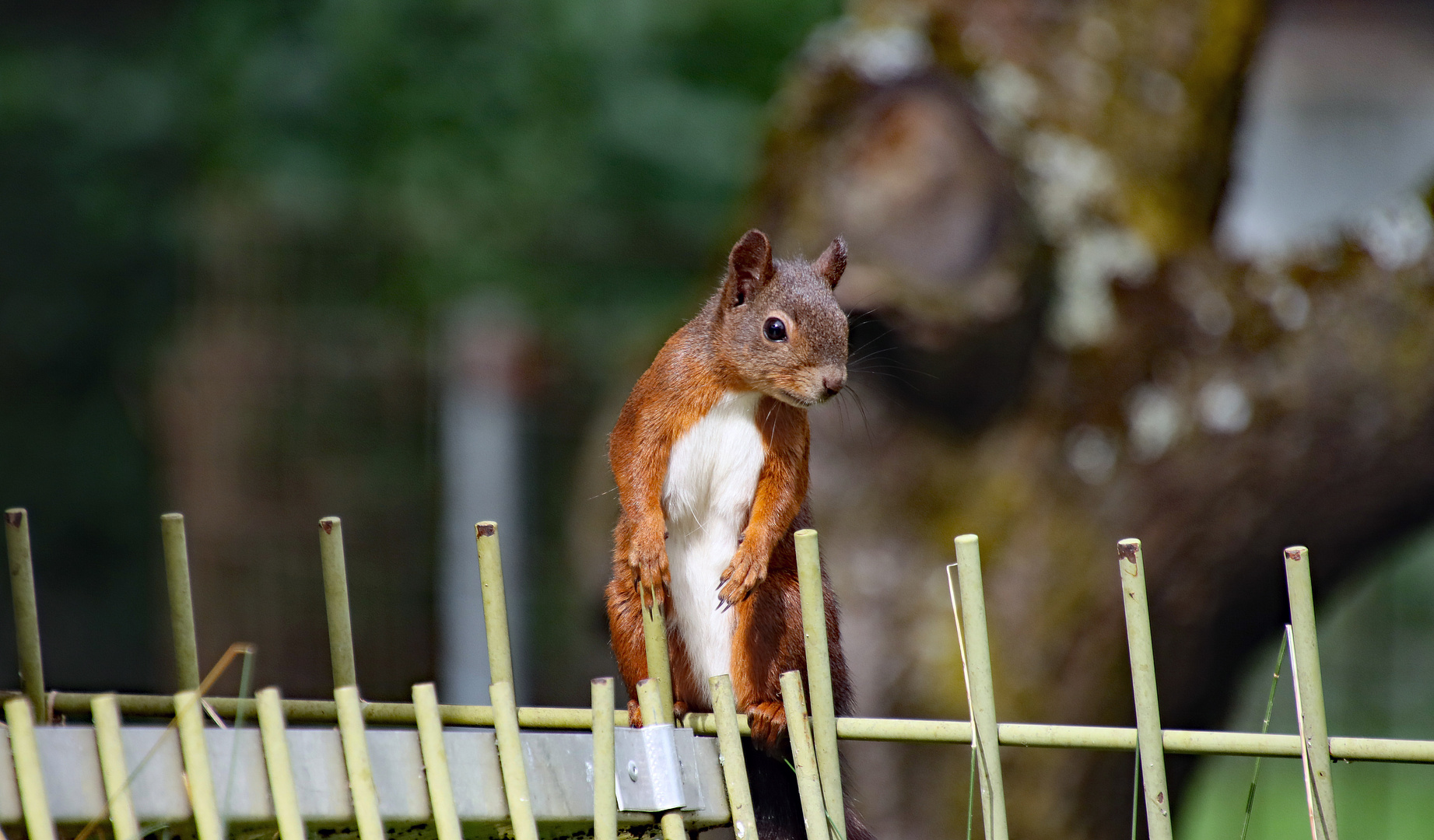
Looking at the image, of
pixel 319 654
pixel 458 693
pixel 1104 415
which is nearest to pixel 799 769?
pixel 1104 415

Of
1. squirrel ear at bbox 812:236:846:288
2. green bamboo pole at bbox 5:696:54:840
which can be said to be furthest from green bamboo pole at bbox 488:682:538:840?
squirrel ear at bbox 812:236:846:288

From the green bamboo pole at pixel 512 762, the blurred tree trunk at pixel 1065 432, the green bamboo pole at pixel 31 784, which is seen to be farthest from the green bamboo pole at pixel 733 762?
the blurred tree trunk at pixel 1065 432

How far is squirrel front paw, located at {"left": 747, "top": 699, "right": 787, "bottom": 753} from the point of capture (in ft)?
5.04

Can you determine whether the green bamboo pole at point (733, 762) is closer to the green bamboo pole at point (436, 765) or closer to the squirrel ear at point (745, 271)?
the green bamboo pole at point (436, 765)

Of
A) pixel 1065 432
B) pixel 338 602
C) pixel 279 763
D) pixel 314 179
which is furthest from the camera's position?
pixel 314 179

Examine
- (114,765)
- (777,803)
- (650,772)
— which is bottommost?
(777,803)

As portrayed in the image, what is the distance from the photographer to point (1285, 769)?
5.46 metres

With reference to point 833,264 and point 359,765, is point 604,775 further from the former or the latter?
point 833,264

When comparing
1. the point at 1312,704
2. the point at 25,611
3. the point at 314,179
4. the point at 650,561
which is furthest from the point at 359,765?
the point at 314,179

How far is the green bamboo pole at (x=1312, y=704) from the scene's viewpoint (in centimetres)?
127

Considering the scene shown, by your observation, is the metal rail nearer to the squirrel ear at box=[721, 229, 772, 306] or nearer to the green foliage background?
the squirrel ear at box=[721, 229, 772, 306]

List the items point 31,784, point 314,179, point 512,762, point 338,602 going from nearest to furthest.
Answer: point 31,784, point 512,762, point 338,602, point 314,179

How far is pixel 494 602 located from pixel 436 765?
0.19 m

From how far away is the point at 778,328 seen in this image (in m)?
1.60
